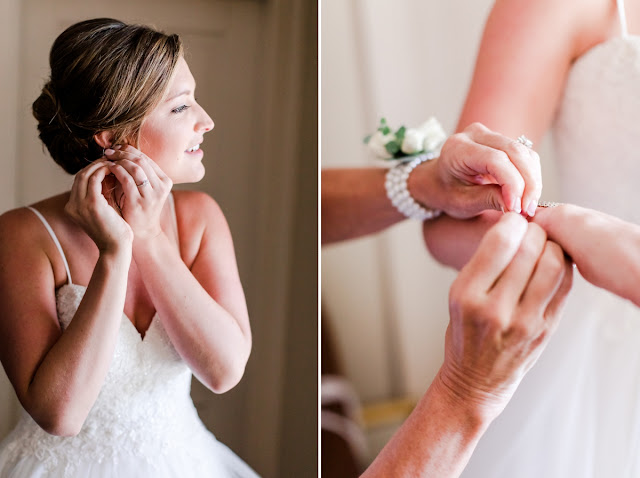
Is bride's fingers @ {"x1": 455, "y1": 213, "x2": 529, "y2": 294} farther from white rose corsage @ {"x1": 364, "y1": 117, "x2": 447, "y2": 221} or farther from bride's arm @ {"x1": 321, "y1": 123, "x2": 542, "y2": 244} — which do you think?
white rose corsage @ {"x1": 364, "y1": 117, "x2": 447, "y2": 221}

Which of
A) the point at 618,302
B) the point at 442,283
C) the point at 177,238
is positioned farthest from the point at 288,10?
the point at 618,302

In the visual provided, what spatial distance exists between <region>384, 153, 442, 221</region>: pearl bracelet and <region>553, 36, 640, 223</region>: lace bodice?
0.16 meters

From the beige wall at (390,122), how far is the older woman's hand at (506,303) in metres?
0.20

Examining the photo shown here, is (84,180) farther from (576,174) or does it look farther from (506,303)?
(576,174)

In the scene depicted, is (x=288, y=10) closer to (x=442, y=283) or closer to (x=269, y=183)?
(x=269, y=183)

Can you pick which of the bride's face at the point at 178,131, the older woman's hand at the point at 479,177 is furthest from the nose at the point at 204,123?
the older woman's hand at the point at 479,177

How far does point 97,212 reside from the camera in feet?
1.66

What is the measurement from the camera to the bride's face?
528mm

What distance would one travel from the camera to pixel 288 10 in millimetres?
651

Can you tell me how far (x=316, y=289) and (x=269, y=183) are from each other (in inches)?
5.3

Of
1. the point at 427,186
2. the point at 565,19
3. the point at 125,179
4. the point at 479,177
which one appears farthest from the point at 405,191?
the point at 125,179

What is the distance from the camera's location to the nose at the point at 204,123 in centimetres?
57

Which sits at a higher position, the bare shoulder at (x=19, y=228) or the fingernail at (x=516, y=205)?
the fingernail at (x=516, y=205)

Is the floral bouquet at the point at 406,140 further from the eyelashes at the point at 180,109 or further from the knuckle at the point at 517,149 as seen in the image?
the eyelashes at the point at 180,109
